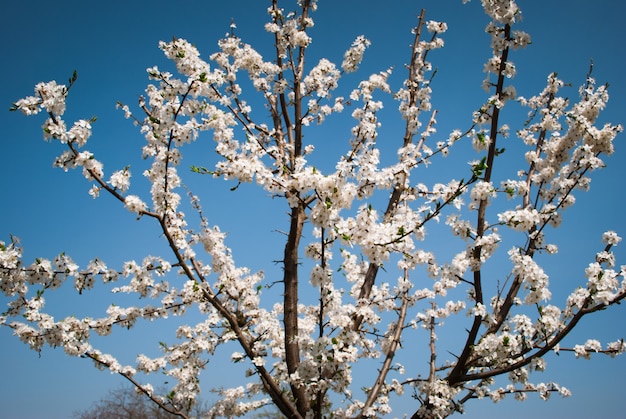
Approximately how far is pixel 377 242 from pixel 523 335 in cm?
239

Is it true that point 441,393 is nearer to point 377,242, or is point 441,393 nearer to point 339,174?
point 377,242

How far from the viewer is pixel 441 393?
5637 millimetres

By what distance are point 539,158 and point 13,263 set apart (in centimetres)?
668

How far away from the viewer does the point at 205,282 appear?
550cm

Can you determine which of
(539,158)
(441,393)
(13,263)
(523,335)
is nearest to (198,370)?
(13,263)

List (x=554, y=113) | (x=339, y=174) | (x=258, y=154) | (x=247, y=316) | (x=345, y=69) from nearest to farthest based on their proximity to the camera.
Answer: (x=339, y=174), (x=258, y=154), (x=554, y=113), (x=247, y=316), (x=345, y=69)

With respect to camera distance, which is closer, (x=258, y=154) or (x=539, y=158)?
(x=258, y=154)

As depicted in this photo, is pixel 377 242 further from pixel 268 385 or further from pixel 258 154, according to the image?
pixel 268 385

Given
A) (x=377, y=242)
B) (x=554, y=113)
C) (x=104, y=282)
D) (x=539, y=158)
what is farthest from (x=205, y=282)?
(x=554, y=113)

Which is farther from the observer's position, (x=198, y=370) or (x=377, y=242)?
(x=198, y=370)

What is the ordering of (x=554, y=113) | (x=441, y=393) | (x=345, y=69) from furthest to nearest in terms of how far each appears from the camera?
(x=345, y=69), (x=554, y=113), (x=441, y=393)

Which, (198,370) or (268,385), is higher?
(198,370)

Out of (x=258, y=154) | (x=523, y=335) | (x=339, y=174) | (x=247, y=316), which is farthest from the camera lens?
(x=247, y=316)

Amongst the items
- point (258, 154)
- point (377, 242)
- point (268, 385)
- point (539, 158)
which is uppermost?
point (539, 158)
